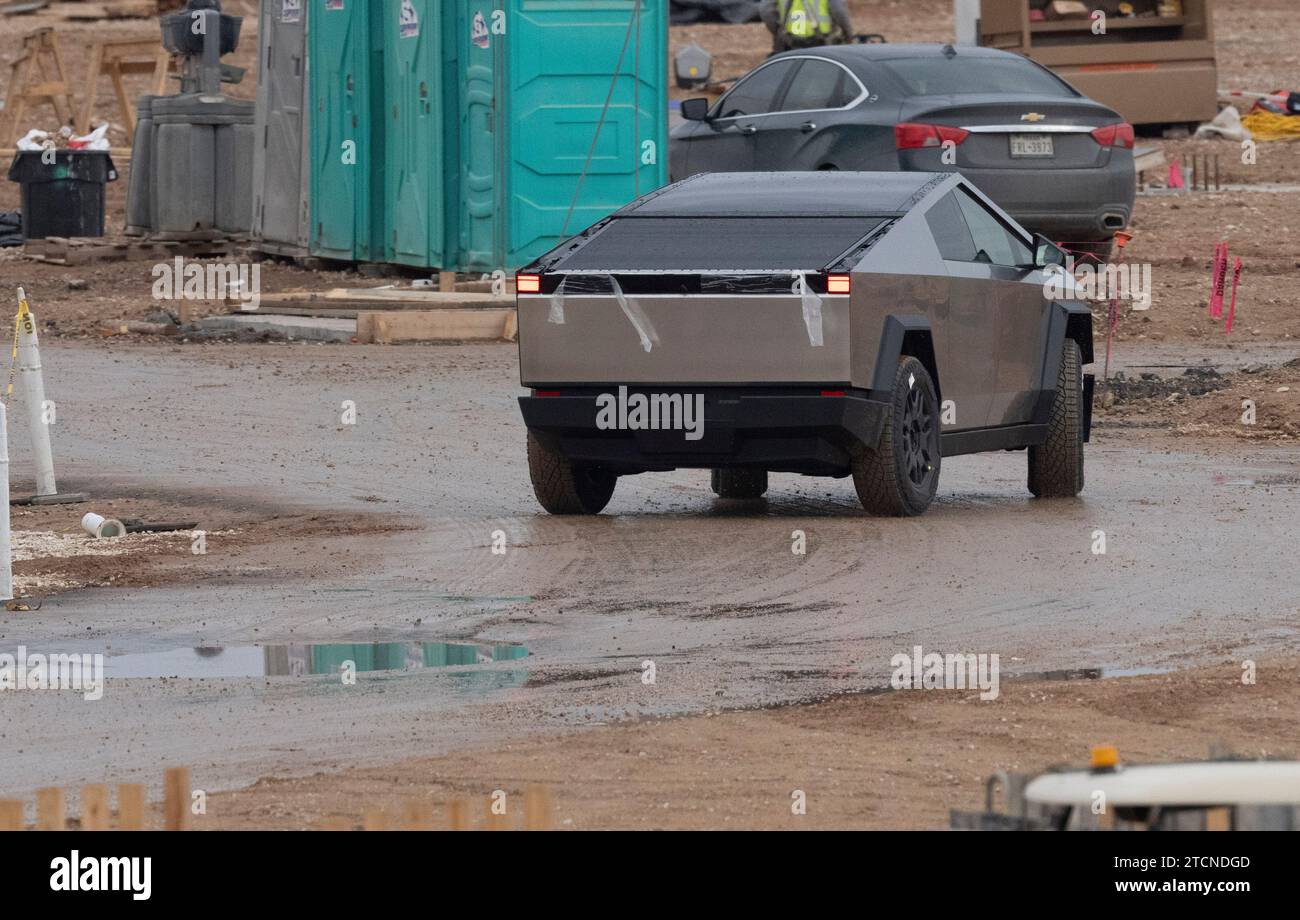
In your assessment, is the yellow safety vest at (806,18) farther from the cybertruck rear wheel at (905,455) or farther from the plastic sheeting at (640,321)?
the plastic sheeting at (640,321)

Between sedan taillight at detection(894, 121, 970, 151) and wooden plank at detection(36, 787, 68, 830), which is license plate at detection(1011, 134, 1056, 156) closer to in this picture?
sedan taillight at detection(894, 121, 970, 151)

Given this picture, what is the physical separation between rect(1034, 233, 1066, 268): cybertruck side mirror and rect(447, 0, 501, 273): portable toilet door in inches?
366

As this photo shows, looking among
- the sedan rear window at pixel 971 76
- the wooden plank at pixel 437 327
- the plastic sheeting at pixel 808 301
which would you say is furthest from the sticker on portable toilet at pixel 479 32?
the plastic sheeting at pixel 808 301

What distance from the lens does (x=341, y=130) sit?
25.3 metres

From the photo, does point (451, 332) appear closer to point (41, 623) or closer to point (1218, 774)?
point (41, 623)

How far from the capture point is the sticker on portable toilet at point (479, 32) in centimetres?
2250

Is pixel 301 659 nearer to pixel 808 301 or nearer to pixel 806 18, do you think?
pixel 808 301

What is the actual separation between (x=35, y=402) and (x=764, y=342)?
149 inches

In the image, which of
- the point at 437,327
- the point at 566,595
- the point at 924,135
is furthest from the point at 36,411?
the point at 437,327

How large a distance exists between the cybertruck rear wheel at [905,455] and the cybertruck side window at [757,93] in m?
8.48

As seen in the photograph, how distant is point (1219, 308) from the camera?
21125 millimetres

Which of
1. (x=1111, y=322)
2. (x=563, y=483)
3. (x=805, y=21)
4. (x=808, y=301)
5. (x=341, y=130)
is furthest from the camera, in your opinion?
(x=805, y=21)
